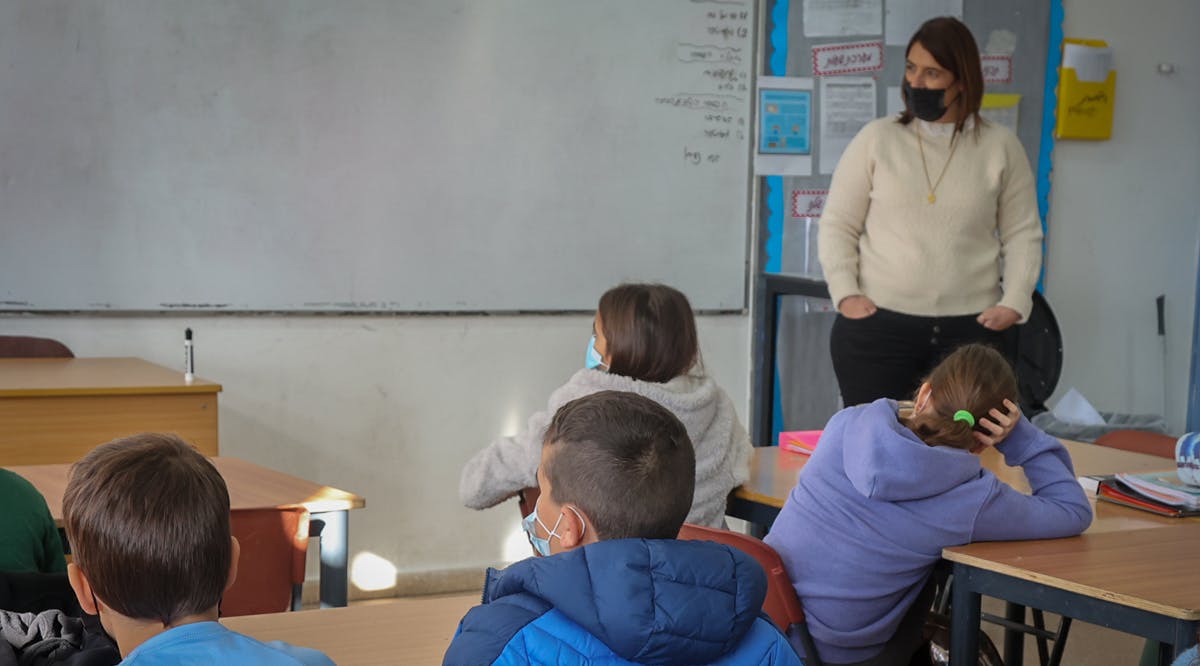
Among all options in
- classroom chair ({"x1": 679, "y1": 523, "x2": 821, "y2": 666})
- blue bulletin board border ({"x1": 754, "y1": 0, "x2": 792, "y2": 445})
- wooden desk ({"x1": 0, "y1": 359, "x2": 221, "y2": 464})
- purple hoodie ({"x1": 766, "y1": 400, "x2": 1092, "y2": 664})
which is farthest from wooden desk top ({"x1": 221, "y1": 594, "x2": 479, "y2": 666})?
blue bulletin board border ({"x1": 754, "y1": 0, "x2": 792, "y2": 445})

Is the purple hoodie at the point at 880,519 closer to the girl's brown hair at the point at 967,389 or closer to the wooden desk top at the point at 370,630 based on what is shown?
the girl's brown hair at the point at 967,389

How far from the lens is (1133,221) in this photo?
18.2 ft

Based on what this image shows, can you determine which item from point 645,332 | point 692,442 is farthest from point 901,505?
point 645,332

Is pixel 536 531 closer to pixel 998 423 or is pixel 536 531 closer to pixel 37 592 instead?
pixel 37 592

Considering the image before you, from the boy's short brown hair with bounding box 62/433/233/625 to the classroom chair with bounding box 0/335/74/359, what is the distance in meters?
2.50

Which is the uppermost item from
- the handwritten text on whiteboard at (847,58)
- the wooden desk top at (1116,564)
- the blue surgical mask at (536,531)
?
the handwritten text on whiteboard at (847,58)

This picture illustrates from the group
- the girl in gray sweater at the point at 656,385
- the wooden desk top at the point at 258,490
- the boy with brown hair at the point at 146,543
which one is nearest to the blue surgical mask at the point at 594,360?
the girl in gray sweater at the point at 656,385

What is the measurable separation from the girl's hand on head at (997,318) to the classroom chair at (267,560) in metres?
1.93

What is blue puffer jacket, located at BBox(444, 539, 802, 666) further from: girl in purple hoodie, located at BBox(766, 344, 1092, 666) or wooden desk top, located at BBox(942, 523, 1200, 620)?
girl in purple hoodie, located at BBox(766, 344, 1092, 666)

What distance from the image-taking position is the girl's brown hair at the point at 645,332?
2514 millimetres

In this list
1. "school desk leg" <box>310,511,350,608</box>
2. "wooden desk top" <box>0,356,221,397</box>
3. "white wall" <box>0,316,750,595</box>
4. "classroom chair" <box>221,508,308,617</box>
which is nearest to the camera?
"classroom chair" <box>221,508,308,617</box>

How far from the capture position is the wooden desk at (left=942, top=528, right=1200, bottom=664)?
1801 millimetres

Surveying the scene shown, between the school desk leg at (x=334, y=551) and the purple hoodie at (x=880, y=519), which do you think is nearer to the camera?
the purple hoodie at (x=880, y=519)

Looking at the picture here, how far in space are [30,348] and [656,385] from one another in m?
2.10
